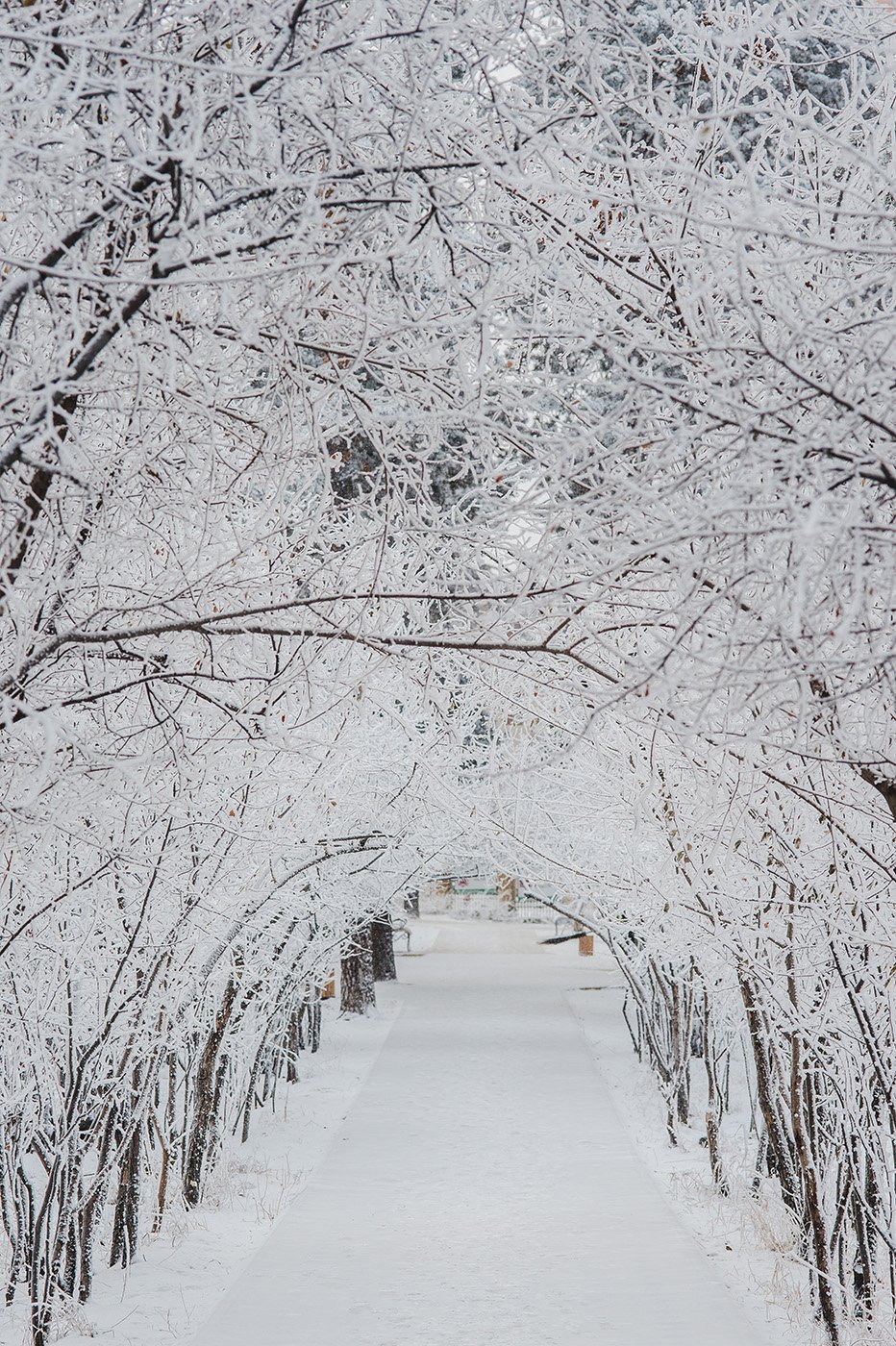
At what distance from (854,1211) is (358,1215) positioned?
4087 mm

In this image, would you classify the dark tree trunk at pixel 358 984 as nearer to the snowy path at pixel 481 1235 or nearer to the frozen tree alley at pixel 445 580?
the snowy path at pixel 481 1235

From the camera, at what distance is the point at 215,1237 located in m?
9.02

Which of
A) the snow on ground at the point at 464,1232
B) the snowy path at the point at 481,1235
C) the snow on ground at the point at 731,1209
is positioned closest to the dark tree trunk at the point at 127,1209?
the snow on ground at the point at 464,1232

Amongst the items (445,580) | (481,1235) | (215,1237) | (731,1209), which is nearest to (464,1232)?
(481,1235)

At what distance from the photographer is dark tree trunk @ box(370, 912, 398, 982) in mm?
23052

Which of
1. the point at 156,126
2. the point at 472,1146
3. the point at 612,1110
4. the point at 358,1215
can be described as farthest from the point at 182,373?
the point at 612,1110

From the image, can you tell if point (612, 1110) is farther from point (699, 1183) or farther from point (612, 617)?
point (612, 617)

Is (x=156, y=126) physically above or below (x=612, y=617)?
above

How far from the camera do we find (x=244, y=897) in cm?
852

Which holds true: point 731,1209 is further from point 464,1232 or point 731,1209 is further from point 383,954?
point 383,954

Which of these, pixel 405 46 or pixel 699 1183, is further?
pixel 699 1183

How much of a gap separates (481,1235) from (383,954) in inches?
623

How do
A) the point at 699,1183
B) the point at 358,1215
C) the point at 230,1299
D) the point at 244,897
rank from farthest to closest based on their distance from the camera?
the point at 699,1183 → the point at 358,1215 → the point at 244,897 → the point at 230,1299

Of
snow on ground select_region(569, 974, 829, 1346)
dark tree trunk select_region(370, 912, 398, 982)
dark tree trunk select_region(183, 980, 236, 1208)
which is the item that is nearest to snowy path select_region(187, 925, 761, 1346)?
snow on ground select_region(569, 974, 829, 1346)
